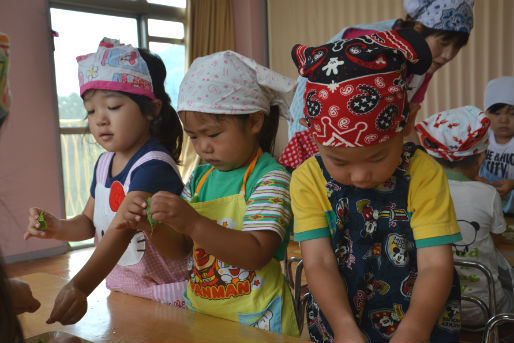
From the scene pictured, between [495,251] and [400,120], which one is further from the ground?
[400,120]

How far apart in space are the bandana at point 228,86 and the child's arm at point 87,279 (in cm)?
31

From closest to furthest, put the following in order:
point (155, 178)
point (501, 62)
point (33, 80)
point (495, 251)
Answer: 1. point (155, 178)
2. point (495, 251)
3. point (33, 80)
4. point (501, 62)

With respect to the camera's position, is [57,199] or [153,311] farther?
[57,199]

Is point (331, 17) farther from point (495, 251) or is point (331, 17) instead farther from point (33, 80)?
point (495, 251)

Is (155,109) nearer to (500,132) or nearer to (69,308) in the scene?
(69,308)

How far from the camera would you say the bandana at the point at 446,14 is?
72.7 inches

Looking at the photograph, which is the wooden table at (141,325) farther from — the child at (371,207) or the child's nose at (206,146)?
the child's nose at (206,146)

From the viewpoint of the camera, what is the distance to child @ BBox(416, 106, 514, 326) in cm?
201

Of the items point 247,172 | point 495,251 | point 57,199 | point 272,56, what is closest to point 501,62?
point 272,56

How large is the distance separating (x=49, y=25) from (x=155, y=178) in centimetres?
375

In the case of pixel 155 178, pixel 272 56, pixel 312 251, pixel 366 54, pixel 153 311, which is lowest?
pixel 153 311

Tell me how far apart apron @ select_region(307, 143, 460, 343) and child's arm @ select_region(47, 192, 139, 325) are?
534mm

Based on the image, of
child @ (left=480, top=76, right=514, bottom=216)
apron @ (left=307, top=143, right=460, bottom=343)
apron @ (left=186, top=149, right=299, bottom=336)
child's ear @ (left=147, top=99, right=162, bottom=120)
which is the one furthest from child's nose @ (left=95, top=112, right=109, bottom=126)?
child @ (left=480, top=76, right=514, bottom=216)

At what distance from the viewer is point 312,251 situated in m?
1.13
